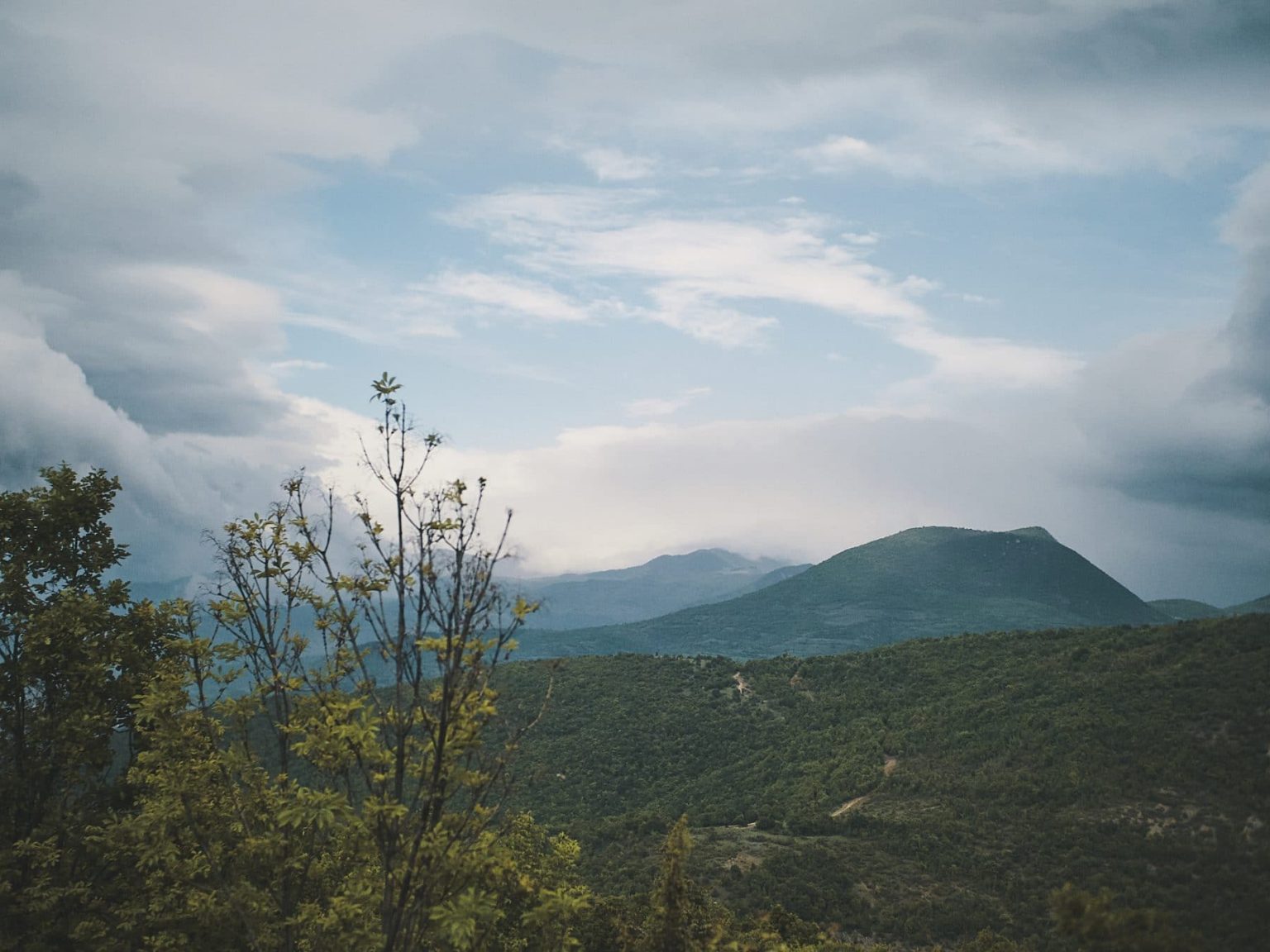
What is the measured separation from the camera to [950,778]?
5294cm

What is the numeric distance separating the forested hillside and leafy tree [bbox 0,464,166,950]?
8705mm

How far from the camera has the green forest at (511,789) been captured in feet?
31.0

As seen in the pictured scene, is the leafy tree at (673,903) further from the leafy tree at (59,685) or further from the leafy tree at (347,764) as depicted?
the leafy tree at (59,685)

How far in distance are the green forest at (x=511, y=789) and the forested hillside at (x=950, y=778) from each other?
0.29 meters

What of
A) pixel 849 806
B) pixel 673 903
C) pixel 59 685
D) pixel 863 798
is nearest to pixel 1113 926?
pixel 673 903

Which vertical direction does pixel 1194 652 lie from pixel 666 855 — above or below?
below

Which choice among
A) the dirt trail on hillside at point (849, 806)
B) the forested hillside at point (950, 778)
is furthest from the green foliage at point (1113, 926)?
the dirt trail on hillside at point (849, 806)

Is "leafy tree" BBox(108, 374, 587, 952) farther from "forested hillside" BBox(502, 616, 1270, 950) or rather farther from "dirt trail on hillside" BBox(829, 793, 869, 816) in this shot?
"dirt trail on hillside" BBox(829, 793, 869, 816)

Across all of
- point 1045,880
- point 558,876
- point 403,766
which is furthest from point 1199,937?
point 1045,880

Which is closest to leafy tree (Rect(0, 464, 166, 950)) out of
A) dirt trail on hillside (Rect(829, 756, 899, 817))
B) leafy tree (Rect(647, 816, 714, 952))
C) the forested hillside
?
the forested hillside

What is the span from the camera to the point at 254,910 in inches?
464

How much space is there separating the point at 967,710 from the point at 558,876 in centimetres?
5680

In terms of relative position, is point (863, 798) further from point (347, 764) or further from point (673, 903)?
point (347, 764)

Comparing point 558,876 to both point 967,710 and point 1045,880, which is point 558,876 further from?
point 967,710
